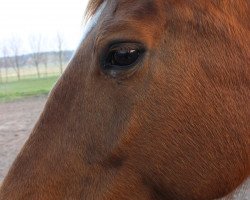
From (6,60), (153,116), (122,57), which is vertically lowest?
(6,60)

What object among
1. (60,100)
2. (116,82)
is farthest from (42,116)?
(116,82)

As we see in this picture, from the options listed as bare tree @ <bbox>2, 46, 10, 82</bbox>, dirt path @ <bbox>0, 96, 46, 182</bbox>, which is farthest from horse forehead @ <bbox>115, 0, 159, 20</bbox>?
bare tree @ <bbox>2, 46, 10, 82</bbox>

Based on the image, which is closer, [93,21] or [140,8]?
[140,8]

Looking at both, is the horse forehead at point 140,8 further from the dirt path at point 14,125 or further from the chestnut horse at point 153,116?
the dirt path at point 14,125

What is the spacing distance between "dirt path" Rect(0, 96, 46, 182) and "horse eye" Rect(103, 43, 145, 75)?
23.4 ft

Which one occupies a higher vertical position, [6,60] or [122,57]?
[122,57]

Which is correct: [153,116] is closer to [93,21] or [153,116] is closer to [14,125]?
[93,21]

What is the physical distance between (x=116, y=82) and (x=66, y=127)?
14.5 inches

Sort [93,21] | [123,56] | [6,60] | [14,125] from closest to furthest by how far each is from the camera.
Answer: [123,56], [93,21], [14,125], [6,60]

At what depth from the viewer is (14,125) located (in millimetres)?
14672

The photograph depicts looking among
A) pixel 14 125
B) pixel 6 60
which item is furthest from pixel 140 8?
pixel 6 60

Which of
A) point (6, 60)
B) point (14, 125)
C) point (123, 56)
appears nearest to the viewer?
point (123, 56)

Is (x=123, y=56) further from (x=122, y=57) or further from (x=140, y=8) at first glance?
(x=140, y=8)

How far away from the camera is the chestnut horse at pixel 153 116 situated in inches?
82.1
